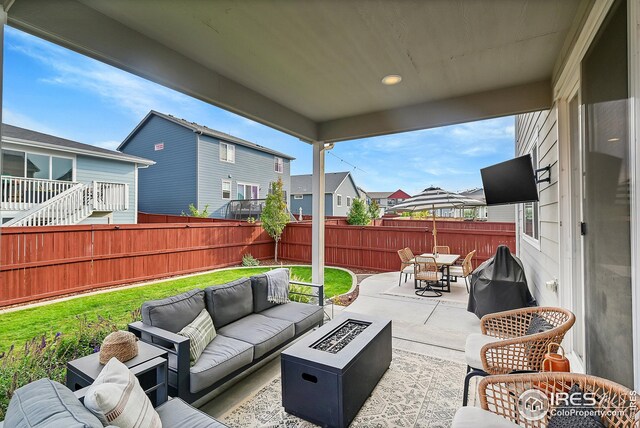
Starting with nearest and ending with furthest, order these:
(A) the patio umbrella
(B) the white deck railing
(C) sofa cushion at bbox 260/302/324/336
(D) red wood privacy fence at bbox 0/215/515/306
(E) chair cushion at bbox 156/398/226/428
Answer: (E) chair cushion at bbox 156/398/226/428
(C) sofa cushion at bbox 260/302/324/336
(D) red wood privacy fence at bbox 0/215/515/306
(A) the patio umbrella
(B) the white deck railing

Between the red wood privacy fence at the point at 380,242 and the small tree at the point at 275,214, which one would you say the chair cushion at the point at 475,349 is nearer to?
the red wood privacy fence at the point at 380,242

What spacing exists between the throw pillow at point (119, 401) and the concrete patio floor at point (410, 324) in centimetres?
110

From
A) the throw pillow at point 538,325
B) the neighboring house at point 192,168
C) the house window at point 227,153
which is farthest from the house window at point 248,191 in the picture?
the throw pillow at point 538,325

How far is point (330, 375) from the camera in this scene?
209 centimetres

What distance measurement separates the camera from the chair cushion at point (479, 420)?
4.56 feet

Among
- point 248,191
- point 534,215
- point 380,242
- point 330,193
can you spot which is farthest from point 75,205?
point 330,193

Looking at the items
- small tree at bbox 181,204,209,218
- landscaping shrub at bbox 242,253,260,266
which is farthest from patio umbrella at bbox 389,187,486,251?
small tree at bbox 181,204,209,218

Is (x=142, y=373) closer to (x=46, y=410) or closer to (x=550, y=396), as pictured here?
(x=46, y=410)

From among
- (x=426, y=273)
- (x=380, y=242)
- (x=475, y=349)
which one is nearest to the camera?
(x=475, y=349)

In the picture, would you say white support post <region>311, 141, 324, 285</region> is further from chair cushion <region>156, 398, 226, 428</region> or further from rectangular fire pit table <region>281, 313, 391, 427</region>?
chair cushion <region>156, 398, 226, 428</region>

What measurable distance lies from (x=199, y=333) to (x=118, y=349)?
2.21 feet

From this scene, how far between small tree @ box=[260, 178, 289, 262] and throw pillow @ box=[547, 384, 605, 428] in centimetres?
883

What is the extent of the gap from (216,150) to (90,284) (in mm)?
8507

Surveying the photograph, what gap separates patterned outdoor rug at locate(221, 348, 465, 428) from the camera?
2.22 metres
